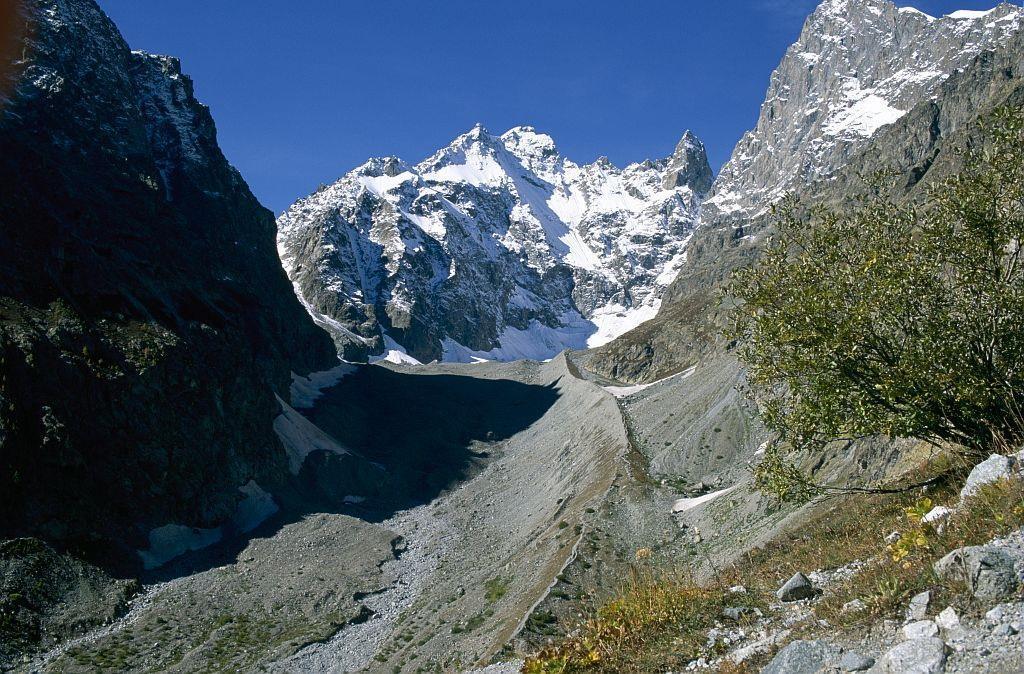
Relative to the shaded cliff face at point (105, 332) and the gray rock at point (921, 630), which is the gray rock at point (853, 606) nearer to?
the gray rock at point (921, 630)

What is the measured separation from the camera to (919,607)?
927 centimetres

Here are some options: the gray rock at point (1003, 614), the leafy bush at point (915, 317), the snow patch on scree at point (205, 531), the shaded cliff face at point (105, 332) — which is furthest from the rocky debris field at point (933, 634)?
the snow patch on scree at point (205, 531)

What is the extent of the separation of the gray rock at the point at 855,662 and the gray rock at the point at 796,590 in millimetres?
2917

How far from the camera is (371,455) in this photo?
9550 centimetres

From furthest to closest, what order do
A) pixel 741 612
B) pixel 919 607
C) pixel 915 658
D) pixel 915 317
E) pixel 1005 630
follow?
pixel 915 317 < pixel 741 612 < pixel 919 607 < pixel 915 658 < pixel 1005 630

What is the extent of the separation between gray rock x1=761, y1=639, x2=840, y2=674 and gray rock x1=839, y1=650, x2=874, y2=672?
0.12 metres

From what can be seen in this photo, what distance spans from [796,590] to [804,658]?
2755 mm

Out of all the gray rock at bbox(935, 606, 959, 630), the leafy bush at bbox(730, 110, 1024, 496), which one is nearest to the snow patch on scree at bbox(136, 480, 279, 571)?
the leafy bush at bbox(730, 110, 1024, 496)

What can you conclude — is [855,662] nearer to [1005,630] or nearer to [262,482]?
[1005,630]

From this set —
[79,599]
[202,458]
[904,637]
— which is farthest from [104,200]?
[904,637]

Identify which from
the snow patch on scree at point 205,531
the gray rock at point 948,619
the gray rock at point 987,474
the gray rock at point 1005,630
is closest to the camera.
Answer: the gray rock at point 1005,630

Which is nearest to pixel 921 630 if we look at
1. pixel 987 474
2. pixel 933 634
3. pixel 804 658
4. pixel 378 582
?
pixel 933 634

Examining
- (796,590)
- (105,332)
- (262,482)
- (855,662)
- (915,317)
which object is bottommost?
(796,590)

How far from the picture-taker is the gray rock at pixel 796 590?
11852 mm
